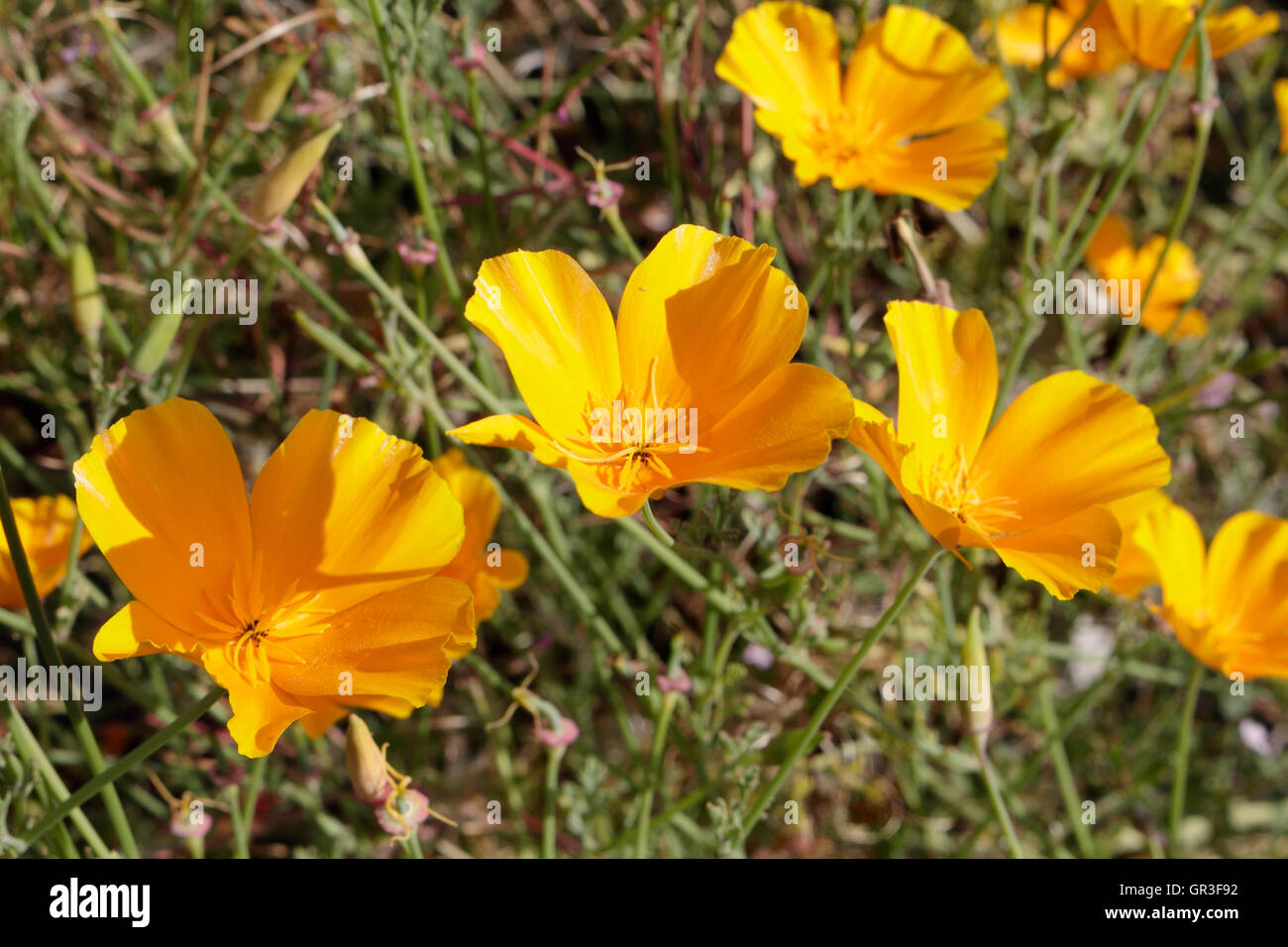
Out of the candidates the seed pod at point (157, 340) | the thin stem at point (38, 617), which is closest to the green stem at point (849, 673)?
the thin stem at point (38, 617)

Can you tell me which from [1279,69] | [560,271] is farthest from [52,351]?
[1279,69]

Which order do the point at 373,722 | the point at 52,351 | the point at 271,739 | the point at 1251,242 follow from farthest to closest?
the point at 1251,242 < the point at 52,351 < the point at 373,722 < the point at 271,739

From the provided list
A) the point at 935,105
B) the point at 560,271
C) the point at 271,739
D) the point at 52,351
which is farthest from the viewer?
the point at 52,351

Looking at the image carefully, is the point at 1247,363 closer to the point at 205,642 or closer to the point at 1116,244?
the point at 1116,244

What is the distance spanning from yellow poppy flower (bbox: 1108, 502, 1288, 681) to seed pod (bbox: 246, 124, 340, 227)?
1219 millimetres

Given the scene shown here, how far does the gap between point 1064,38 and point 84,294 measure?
1622 mm

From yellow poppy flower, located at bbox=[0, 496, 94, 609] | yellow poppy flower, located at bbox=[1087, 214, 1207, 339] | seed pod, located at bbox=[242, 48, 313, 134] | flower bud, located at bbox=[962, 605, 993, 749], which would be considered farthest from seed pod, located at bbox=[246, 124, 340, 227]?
yellow poppy flower, located at bbox=[1087, 214, 1207, 339]

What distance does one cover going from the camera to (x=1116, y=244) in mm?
2332

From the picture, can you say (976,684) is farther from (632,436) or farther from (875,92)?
(875,92)

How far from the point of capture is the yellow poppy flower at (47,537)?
1523mm

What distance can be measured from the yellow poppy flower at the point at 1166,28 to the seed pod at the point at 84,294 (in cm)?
157

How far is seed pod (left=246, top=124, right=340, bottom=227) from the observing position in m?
1.26

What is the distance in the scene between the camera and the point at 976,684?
4.34 ft
